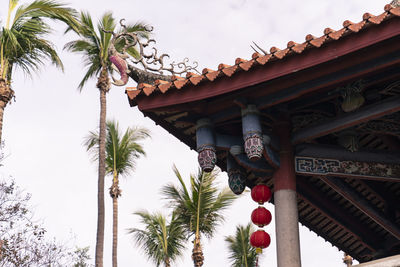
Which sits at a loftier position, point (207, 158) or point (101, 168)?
point (101, 168)

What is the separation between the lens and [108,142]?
933 inches

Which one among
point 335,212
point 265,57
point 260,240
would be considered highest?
point 265,57

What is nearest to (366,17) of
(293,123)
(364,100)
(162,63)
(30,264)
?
(364,100)

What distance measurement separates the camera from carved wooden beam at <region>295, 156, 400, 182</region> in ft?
27.6

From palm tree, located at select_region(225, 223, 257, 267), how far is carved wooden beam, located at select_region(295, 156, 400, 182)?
62.0ft

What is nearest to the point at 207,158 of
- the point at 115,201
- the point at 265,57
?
the point at 265,57

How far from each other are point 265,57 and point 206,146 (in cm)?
137

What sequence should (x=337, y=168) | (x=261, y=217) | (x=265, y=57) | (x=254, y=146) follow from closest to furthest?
(x=265, y=57), (x=254, y=146), (x=337, y=168), (x=261, y=217)

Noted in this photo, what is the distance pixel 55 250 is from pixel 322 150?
31.2 feet

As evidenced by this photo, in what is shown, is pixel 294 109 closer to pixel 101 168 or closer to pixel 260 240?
pixel 260 240

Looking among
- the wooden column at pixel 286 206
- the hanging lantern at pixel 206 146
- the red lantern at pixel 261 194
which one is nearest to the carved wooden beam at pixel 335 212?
the red lantern at pixel 261 194

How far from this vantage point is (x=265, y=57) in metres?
7.58

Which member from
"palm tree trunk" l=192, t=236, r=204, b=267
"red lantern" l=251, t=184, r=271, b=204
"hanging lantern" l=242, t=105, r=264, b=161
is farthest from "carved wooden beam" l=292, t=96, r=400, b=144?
"palm tree trunk" l=192, t=236, r=204, b=267

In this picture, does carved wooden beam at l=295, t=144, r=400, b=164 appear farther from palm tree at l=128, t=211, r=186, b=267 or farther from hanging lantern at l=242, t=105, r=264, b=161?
palm tree at l=128, t=211, r=186, b=267
